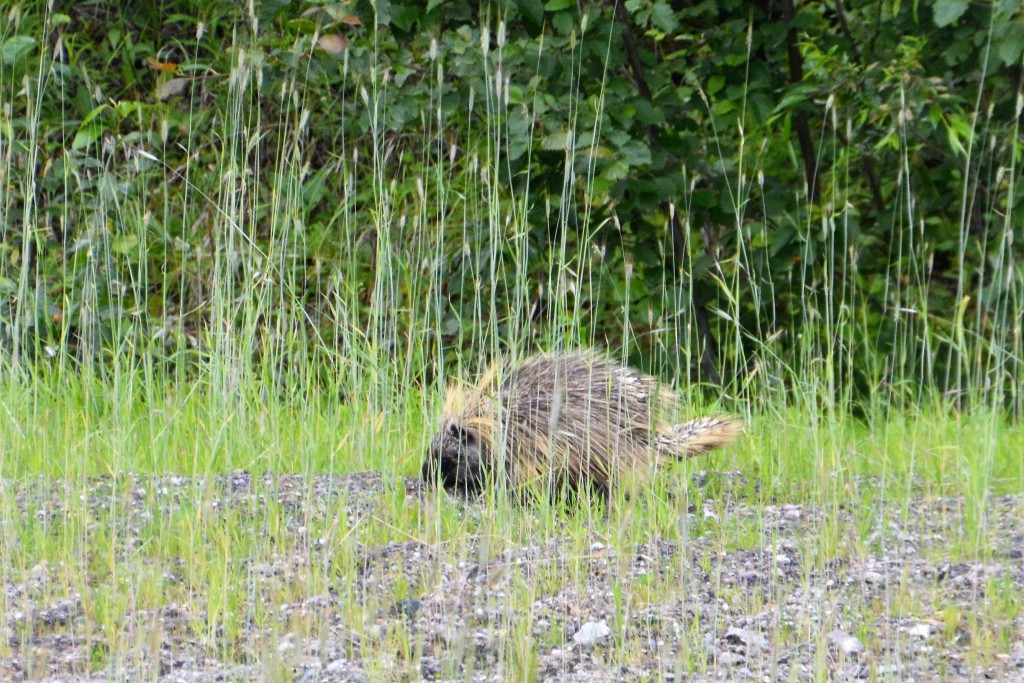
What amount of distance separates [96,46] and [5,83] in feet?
5.00

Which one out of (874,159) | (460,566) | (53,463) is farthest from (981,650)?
(874,159)

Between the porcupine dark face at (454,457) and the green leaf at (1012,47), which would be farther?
the green leaf at (1012,47)

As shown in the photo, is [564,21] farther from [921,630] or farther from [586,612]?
[921,630]

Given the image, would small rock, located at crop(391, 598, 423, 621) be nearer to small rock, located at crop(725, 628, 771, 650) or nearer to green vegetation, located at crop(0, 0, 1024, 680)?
green vegetation, located at crop(0, 0, 1024, 680)

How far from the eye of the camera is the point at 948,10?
182 inches

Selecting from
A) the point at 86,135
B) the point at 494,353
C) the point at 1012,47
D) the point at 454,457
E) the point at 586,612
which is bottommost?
the point at 586,612

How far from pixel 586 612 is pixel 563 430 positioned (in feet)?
3.56

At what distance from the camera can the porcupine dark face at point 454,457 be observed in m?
4.07

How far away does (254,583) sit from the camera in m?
2.94

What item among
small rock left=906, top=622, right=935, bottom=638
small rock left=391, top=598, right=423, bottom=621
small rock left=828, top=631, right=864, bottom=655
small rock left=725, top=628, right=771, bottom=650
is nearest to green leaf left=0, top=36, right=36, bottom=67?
small rock left=391, top=598, right=423, bottom=621

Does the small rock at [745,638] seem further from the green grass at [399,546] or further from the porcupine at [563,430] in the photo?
the porcupine at [563,430]

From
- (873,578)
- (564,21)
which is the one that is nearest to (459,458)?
(873,578)

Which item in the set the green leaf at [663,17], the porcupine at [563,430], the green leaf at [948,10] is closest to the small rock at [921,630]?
the porcupine at [563,430]

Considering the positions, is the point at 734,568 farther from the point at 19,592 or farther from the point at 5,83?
the point at 5,83
